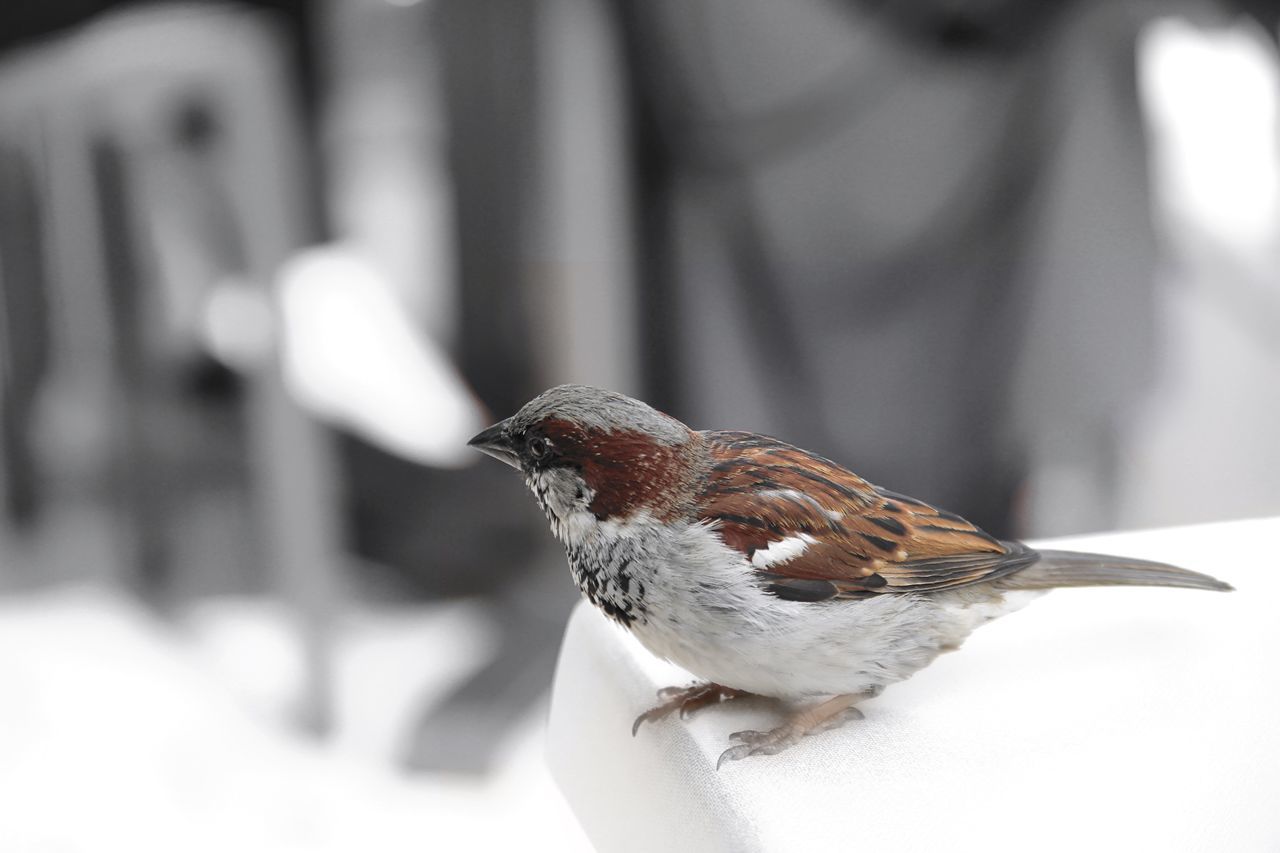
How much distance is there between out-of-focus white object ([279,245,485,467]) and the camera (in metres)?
2.13

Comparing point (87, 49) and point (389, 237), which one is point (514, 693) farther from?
point (87, 49)

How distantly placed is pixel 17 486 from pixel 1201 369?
212 cm

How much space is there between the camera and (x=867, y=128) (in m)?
2.01

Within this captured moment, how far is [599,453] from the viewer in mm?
604

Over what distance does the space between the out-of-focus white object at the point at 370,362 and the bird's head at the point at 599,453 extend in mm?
1541

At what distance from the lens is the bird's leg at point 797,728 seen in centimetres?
56

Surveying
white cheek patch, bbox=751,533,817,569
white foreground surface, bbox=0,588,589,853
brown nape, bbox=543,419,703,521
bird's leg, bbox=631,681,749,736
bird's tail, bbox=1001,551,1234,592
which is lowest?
white foreground surface, bbox=0,588,589,853

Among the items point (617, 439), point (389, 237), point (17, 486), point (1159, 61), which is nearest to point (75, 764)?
point (17, 486)

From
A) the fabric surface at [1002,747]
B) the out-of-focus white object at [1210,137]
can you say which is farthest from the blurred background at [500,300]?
the fabric surface at [1002,747]

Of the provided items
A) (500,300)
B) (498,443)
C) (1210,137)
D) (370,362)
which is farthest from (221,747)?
(1210,137)

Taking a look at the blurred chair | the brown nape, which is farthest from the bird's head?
the blurred chair

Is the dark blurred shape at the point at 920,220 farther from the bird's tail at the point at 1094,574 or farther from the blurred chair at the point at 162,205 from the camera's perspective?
the bird's tail at the point at 1094,574

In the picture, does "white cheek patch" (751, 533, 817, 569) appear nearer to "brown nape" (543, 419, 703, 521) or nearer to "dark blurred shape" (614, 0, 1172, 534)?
"brown nape" (543, 419, 703, 521)

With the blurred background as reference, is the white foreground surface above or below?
below
